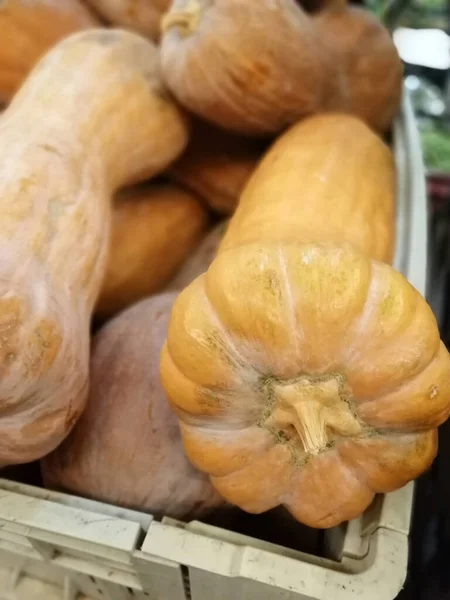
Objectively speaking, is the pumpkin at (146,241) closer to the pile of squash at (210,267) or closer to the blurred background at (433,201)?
→ the pile of squash at (210,267)

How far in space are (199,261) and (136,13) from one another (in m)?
0.51

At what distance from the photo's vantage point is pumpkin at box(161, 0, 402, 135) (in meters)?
0.78

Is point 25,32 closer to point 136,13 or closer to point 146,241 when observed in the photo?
point 136,13

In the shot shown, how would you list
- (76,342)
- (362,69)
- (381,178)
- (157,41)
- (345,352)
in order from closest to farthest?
(345,352) → (76,342) → (381,178) → (362,69) → (157,41)

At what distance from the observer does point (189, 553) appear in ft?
1.63

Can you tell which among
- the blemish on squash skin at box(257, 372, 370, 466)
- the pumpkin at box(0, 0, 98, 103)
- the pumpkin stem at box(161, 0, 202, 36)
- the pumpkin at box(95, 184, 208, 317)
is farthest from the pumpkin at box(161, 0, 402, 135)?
the blemish on squash skin at box(257, 372, 370, 466)

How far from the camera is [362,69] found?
3.04ft

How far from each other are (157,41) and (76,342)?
0.73 meters

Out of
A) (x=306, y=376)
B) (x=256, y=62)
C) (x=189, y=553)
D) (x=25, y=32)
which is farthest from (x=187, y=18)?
(x=189, y=553)

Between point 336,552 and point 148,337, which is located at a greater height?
point 148,337

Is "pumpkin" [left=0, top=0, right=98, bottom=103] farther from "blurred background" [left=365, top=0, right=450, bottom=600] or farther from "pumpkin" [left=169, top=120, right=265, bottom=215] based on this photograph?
"blurred background" [left=365, top=0, right=450, bottom=600]

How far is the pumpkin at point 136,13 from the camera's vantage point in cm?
103

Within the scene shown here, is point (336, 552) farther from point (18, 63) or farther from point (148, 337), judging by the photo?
point (18, 63)

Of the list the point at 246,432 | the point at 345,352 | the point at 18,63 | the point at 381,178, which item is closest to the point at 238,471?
the point at 246,432
